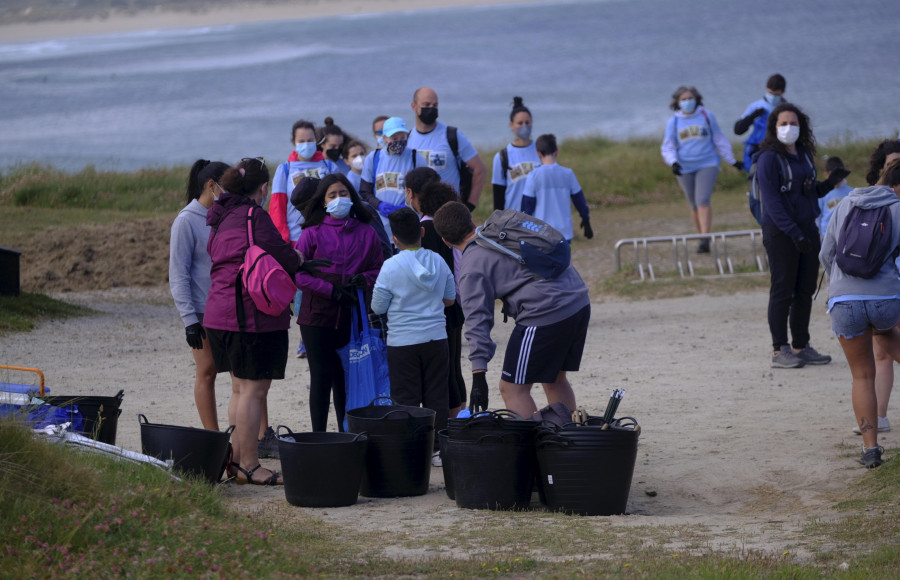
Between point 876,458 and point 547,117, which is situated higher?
point 547,117

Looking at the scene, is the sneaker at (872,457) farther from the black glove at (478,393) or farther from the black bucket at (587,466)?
the black glove at (478,393)

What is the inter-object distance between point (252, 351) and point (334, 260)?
84cm

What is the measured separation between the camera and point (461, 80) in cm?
9369

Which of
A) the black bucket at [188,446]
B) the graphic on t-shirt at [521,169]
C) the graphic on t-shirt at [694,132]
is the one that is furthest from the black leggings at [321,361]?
the graphic on t-shirt at [694,132]

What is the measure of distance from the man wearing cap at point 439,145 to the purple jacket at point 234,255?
3266 mm

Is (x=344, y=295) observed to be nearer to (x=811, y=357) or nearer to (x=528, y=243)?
(x=528, y=243)

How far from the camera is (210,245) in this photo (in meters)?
6.73

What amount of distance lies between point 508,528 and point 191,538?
61.2 inches

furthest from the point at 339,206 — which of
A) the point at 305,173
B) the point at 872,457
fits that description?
the point at 872,457

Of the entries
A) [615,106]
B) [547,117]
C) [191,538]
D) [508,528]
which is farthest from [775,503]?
[615,106]

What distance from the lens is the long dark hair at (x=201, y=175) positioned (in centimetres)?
706

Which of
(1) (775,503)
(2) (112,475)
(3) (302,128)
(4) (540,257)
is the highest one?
(3) (302,128)

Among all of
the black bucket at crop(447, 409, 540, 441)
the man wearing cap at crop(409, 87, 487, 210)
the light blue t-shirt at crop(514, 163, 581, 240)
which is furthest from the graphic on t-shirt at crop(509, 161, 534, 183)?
the black bucket at crop(447, 409, 540, 441)

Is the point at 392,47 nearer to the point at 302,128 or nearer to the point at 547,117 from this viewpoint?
the point at 547,117
